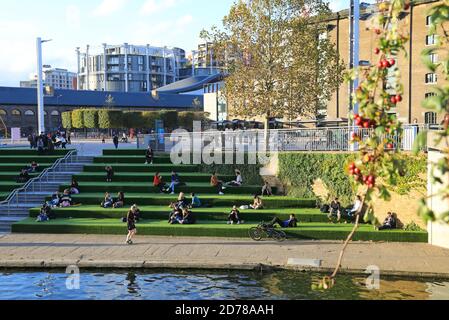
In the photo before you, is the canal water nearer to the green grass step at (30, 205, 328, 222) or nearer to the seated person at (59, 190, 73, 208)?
the green grass step at (30, 205, 328, 222)

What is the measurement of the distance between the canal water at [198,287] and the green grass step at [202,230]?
4.76 meters

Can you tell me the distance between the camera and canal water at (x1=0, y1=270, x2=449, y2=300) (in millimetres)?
14859

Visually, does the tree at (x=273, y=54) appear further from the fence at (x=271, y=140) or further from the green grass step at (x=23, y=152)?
the green grass step at (x=23, y=152)

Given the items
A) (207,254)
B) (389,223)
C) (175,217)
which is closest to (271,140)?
(175,217)

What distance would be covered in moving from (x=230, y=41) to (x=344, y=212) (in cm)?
1298

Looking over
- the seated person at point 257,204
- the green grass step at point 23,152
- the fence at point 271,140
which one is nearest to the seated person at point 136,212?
the seated person at point 257,204

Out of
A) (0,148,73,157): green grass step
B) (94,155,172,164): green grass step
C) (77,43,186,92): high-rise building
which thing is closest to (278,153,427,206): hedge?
(94,155,172,164): green grass step

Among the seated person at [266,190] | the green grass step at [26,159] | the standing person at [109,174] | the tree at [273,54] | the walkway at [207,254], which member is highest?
the tree at [273,54]

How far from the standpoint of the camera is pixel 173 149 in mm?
33156

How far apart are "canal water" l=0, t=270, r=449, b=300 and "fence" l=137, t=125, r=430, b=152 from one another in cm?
870

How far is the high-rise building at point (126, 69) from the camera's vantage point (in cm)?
15062

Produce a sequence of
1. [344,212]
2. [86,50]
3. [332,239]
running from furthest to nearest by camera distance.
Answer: [86,50] < [344,212] < [332,239]
